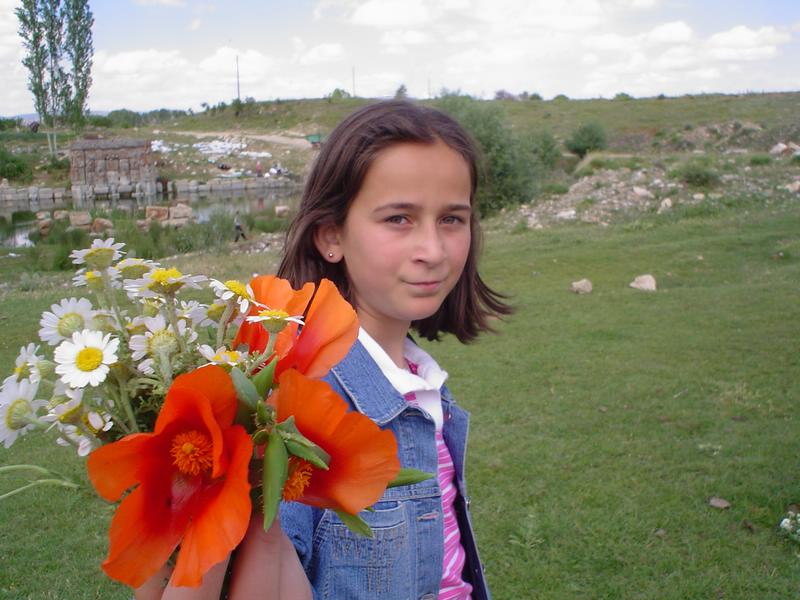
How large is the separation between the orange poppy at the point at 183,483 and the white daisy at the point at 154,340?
4.2 inches

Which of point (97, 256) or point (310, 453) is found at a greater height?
point (97, 256)

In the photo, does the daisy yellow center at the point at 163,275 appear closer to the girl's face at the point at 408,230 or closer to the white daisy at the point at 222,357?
the white daisy at the point at 222,357

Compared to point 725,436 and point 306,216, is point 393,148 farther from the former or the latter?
point 725,436

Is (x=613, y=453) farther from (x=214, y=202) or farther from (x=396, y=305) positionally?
(x=214, y=202)

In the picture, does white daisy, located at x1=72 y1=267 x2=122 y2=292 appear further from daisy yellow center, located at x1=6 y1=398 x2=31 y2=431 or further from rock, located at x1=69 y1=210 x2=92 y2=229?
rock, located at x1=69 y1=210 x2=92 y2=229

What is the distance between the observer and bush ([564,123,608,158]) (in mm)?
34531

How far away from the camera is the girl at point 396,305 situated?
1.47m

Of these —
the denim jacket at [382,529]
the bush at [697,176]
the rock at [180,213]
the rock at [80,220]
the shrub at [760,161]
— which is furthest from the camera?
the rock at [180,213]

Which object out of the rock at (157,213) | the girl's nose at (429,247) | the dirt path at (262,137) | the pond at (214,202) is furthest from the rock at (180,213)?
the dirt path at (262,137)

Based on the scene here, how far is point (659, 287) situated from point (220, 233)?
11.2 metres

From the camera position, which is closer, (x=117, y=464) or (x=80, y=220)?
(x=117, y=464)

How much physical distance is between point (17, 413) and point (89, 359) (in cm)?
13

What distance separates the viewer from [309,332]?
3.15 ft

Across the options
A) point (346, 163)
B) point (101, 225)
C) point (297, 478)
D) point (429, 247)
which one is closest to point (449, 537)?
point (429, 247)
